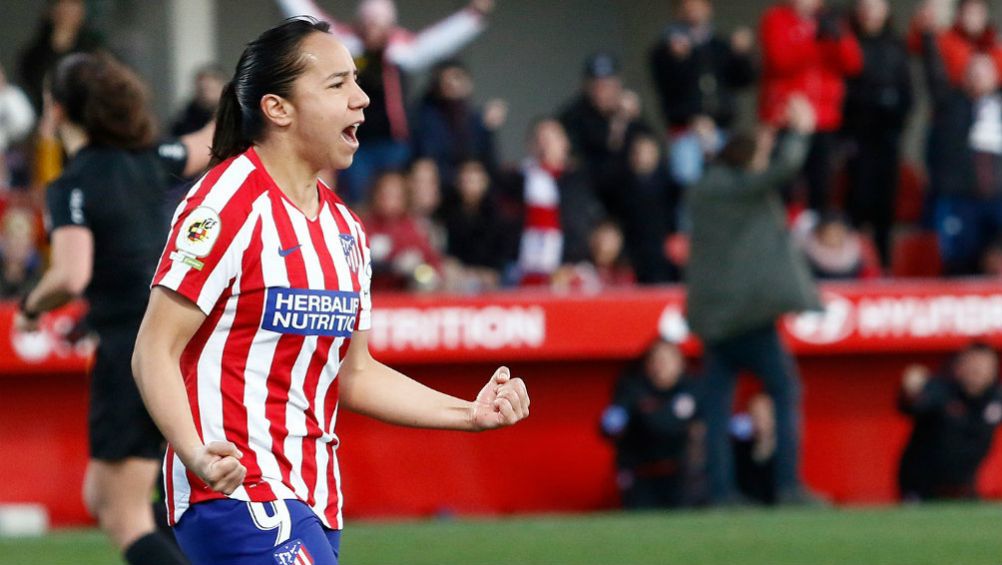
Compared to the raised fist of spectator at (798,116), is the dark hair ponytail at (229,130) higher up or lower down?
lower down

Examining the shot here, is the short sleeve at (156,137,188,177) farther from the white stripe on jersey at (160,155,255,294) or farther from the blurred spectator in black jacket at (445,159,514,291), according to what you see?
the blurred spectator in black jacket at (445,159,514,291)

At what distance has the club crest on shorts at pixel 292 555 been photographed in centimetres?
348

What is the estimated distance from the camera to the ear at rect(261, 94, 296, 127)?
359 centimetres

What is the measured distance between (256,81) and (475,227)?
8.18 meters

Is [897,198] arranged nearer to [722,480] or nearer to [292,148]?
[722,480]

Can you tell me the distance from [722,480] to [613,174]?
9.34 ft

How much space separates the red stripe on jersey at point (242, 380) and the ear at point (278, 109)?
23 cm

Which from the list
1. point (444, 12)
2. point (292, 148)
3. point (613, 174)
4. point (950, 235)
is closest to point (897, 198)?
point (950, 235)

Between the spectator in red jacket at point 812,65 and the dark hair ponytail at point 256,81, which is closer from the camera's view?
the dark hair ponytail at point 256,81

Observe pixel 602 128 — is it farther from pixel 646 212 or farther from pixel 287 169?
pixel 287 169

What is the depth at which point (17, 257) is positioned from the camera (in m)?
10.9

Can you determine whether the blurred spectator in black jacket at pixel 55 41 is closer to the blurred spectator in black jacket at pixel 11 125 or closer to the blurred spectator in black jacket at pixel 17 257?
the blurred spectator in black jacket at pixel 11 125

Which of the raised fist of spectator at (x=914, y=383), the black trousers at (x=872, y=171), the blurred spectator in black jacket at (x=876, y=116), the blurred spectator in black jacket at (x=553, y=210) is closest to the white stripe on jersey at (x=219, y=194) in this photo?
the raised fist of spectator at (x=914, y=383)

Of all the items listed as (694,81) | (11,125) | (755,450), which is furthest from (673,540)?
(11,125)
